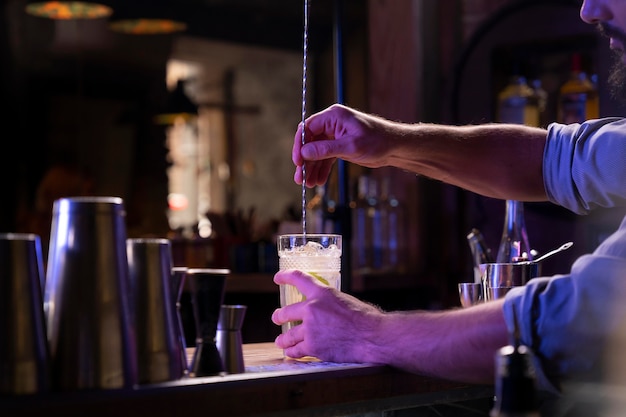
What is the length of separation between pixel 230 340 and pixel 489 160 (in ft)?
3.14

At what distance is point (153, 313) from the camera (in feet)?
3.81

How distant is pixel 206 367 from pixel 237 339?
10 cm

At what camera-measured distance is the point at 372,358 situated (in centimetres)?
139

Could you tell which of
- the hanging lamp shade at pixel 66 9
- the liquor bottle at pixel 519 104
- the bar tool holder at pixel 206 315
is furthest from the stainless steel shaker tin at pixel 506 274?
the hanging lamp shade at pixel 66 9

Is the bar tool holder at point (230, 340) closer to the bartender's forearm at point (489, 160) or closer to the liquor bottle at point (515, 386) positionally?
the liquor bottle at point (515, 386)

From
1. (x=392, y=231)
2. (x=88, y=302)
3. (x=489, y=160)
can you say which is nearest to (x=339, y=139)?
(x=489, y=160)

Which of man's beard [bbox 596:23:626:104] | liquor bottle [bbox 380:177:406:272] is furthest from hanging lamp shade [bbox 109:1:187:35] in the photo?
man's beard [bbox 596:23:626:104]

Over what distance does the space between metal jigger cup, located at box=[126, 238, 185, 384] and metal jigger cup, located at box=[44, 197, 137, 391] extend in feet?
0.10

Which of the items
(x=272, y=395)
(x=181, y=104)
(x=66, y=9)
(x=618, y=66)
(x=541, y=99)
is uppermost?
(x=66, y=9)

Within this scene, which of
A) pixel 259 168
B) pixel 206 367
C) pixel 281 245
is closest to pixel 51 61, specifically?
pixel 259 168

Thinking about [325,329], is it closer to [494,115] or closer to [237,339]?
[237,339]

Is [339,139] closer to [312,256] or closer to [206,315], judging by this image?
[312,256]

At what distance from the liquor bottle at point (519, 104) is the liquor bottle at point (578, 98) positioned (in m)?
0.12

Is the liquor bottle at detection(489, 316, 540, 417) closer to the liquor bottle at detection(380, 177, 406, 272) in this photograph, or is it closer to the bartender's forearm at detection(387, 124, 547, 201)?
the bartender's forearm at detection(387, 124, 547, 201)
